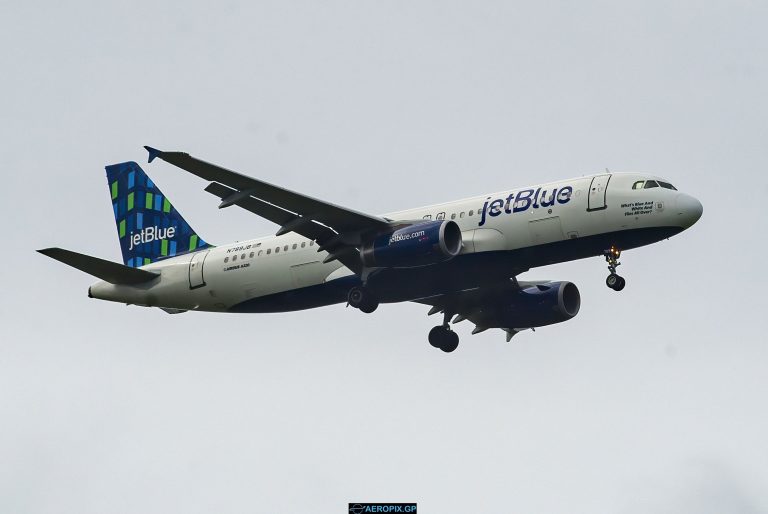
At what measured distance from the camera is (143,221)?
61.9 meters

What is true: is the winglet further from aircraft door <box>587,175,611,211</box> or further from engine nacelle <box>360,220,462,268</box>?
aircraft door <box>587,175,611,211</box>

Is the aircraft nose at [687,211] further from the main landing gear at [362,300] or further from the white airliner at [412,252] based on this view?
the main landing gear at [362,300]

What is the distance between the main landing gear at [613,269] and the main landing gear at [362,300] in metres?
8.50

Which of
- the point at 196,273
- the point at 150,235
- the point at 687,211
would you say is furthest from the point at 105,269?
the point at 687,211

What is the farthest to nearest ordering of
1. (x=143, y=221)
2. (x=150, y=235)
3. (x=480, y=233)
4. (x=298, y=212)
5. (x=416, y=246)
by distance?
(x=143, y=221) → (x=150, y=235) → (x=298, y=212) → (x=480, y=233) → (x=416, y=246)

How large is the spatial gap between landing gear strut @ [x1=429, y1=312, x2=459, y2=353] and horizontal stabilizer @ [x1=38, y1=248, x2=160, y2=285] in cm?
1124

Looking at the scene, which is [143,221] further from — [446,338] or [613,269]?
[613,269]

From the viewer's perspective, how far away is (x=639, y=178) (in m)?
50.2

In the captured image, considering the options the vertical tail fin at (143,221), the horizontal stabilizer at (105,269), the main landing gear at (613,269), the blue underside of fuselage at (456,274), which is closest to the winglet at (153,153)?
the horizontal stabilizer at (105,269)

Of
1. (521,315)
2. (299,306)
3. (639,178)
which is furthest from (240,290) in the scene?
(639,178)

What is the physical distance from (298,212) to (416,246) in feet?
14.9

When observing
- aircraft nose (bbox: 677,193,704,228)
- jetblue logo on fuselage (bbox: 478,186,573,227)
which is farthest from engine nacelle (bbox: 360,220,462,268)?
aircraft nose (bbox: 677,193,704,228)

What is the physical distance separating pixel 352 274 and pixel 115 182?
1525 centimetres

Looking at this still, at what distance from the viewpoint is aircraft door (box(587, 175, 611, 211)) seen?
49.5m
